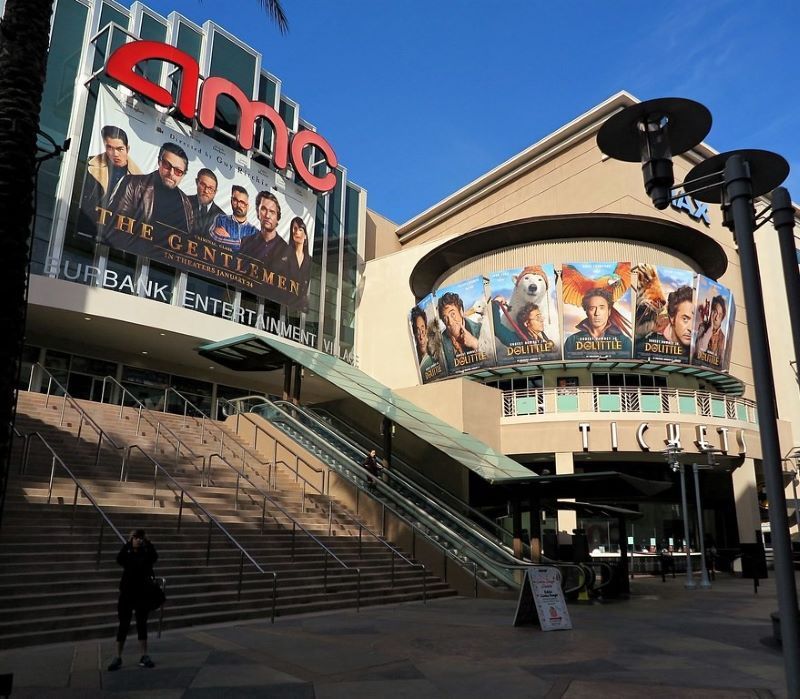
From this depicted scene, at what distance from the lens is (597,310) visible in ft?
97.7

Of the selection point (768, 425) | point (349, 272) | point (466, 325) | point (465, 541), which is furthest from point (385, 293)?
point (768, 425)

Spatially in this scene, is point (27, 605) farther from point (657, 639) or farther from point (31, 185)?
point (657, 639)

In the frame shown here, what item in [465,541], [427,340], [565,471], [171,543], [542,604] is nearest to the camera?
[542,604]

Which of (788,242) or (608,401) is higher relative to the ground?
(608,401)

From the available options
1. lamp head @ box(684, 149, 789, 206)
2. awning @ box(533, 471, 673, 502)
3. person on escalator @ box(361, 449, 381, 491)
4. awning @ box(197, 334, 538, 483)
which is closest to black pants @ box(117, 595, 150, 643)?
lamp head @ box(684, 149, 789, 206)

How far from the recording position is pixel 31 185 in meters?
6.04

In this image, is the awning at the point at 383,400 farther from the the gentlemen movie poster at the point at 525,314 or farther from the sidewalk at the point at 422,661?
the the gentlemen movie poster at the point at 525,314

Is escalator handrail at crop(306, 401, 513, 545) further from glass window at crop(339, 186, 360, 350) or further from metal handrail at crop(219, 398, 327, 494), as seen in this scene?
glass window at crop(339, 186, 360, 350)

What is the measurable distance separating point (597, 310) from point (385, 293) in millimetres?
13550

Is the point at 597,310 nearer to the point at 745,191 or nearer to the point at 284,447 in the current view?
the point at 284,447

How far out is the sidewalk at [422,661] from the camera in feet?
21.3

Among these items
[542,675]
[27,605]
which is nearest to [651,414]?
[542,675]

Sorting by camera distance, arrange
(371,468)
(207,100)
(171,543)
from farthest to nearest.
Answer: (207,100) < (371,468) < (171,543)

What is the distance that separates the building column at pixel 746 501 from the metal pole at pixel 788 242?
25791mm
